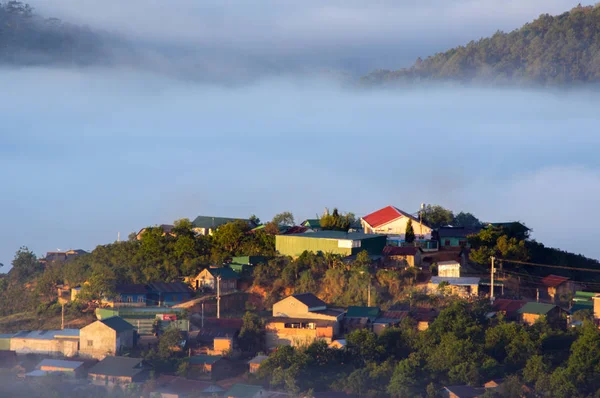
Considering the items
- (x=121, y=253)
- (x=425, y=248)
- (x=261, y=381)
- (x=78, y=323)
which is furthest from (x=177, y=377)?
(x=425, y=248)

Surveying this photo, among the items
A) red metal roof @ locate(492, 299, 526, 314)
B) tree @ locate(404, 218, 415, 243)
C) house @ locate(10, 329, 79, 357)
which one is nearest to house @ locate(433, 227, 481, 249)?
tree @ locate(404, 218, 415, 243)

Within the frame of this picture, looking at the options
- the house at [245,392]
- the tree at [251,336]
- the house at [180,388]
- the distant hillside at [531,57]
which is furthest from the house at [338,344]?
the distant hillside at [531,57]

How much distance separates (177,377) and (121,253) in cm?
526

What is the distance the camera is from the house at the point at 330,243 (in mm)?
17625

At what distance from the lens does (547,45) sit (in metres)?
35.9

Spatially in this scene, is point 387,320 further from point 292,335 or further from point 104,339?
point 104,339

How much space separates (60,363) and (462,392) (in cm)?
568

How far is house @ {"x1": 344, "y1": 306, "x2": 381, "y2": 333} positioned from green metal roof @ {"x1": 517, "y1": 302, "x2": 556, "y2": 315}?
2214 mm

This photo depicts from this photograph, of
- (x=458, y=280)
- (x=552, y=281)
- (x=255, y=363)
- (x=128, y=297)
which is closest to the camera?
(x=255, y=363)

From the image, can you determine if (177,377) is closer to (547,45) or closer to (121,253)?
(121,253)

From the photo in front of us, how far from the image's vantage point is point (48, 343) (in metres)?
15.1

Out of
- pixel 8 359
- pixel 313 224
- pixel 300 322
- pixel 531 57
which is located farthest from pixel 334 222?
pixel 531 57

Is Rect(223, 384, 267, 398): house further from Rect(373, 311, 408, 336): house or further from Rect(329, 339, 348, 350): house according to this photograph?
Rect(373, 311, 408, 336): house

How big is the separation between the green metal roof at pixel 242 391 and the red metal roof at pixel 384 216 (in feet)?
24.9
